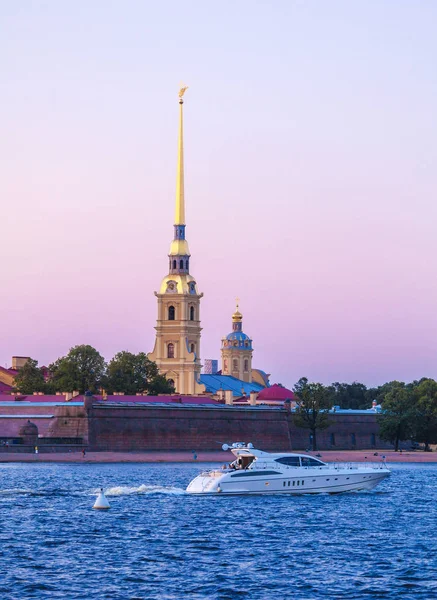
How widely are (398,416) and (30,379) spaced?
46.7m

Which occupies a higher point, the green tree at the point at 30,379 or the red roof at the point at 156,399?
the green tree at the point at 30,379

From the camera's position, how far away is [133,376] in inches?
6280

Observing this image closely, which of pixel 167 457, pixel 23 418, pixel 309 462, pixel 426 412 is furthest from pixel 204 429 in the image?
pixel 309 462

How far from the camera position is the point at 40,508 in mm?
65938

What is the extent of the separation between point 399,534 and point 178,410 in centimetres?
7589

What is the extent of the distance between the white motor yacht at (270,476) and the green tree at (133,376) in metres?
83.8

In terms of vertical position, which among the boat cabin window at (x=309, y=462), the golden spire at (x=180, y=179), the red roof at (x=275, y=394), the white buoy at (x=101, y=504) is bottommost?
the white buoy at (x=101, y=504)

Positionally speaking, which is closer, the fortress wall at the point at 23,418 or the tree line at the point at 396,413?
the fortress wall at the point at 23,418

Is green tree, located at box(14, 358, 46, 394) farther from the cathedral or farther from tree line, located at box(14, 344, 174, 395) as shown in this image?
the cathedral

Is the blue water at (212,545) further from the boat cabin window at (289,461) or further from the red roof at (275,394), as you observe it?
the red roof at (275,394)

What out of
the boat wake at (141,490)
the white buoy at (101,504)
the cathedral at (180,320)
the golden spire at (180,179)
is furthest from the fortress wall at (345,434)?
the white buoy at (101,504)

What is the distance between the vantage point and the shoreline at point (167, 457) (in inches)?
4476

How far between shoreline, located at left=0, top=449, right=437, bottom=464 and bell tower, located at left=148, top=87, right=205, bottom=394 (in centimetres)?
5087

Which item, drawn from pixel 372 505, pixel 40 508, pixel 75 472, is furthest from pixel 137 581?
pixel 75 472
